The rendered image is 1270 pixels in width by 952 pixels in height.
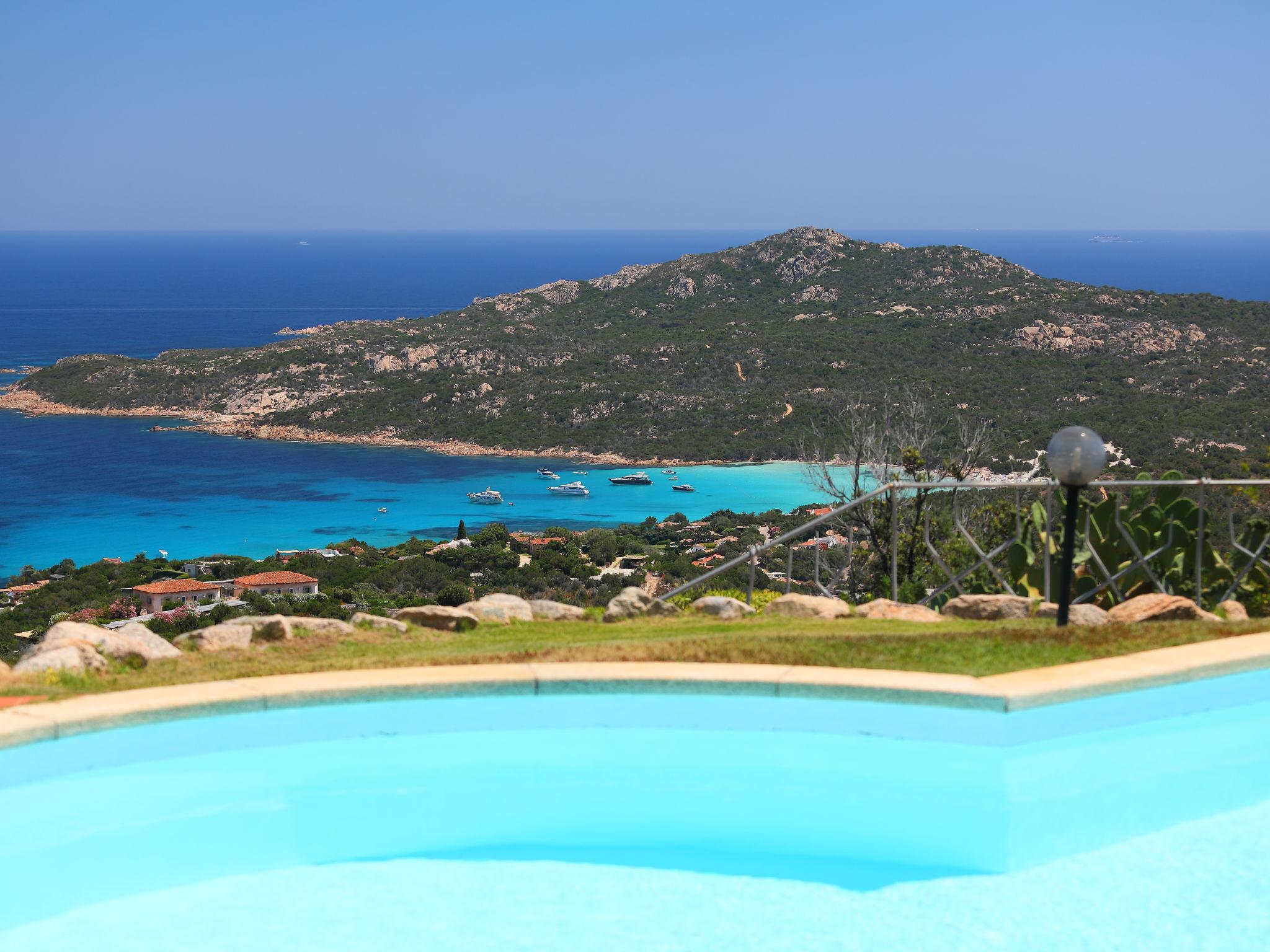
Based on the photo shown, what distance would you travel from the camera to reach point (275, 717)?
6.25 metres

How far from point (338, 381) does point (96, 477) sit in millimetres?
21657

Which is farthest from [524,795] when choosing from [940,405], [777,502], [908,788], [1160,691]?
[940,405]

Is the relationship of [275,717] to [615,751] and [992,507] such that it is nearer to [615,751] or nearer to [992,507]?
[615,751]

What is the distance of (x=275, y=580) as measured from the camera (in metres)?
33.6

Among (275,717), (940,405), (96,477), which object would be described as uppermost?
(275,717)

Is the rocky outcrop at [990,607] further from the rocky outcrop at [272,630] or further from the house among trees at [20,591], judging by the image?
the house among trees at [20,591]

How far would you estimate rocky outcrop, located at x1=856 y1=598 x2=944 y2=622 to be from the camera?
7.99 metres

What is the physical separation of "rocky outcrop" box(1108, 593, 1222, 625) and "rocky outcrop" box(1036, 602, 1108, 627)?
0.06m

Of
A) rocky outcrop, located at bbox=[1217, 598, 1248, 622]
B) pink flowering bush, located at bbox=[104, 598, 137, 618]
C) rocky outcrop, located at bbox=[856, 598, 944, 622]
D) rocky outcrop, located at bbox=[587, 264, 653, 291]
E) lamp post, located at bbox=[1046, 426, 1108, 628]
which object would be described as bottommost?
pink flowering bush, located at bbox=[104, 598, 137, 618]

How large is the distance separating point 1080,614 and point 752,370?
236 ft

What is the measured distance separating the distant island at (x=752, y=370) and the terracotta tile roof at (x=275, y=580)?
31257 mm

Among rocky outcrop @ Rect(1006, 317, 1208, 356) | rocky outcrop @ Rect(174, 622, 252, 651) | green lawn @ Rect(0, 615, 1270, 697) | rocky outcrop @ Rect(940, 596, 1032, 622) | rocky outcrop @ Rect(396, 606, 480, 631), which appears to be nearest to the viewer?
green lawn @ Rect(0, 615, 1270, 697)

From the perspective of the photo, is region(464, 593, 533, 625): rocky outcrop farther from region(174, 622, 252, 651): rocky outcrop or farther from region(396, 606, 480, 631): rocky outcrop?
region(174, 622, 252, 651): rocky outcrop

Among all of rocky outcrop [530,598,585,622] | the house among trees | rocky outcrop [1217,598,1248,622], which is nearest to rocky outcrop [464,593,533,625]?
rocky outcrop [530,598,585,622]
